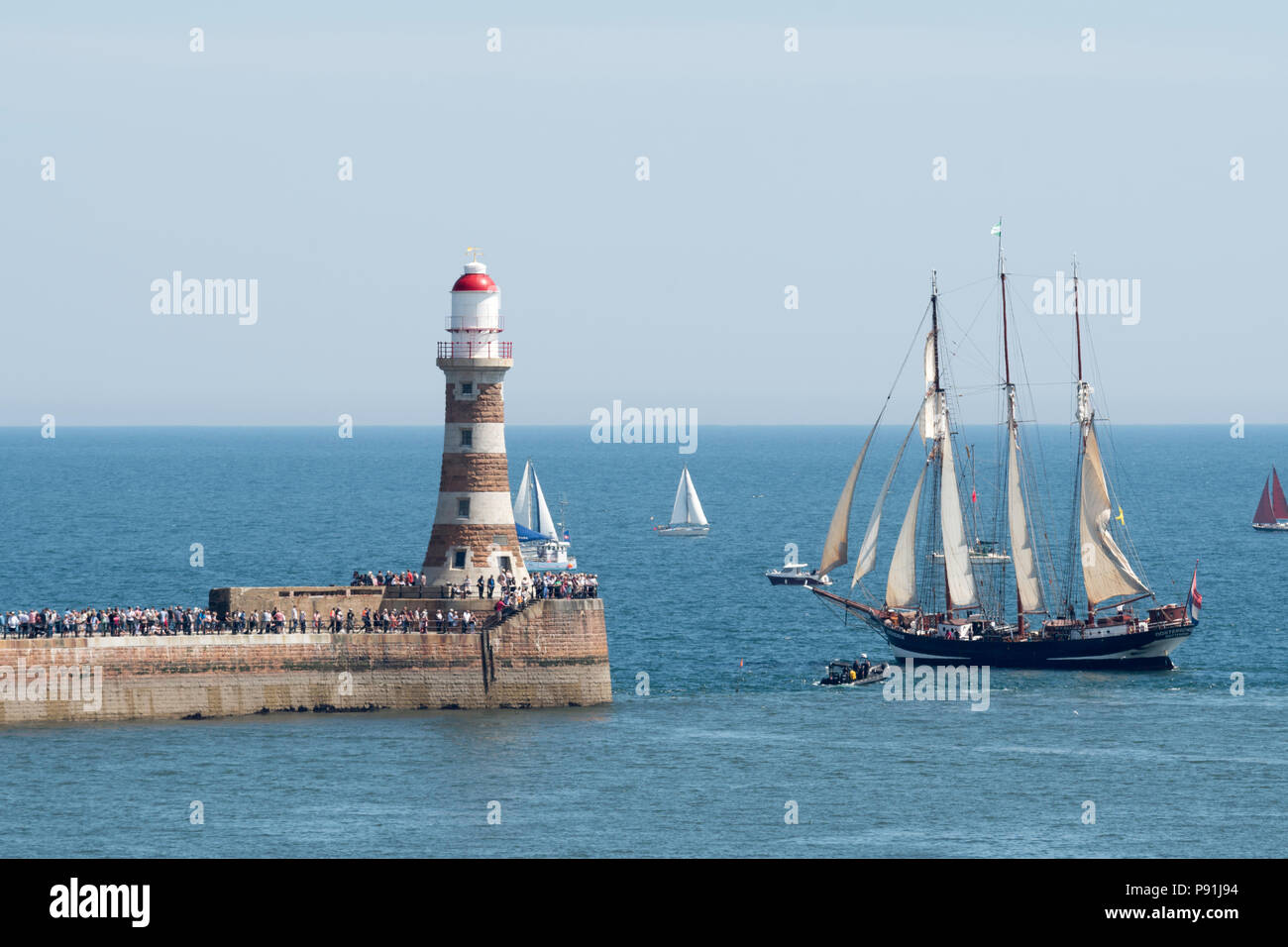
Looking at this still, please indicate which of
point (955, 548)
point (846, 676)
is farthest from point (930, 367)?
point (846, 676)

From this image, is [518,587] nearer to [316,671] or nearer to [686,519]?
[316,671]

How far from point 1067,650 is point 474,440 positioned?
3410 cm

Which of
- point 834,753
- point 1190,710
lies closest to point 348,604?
point 834,753

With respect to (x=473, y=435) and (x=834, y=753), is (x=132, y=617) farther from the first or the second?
(x=834, y=753)

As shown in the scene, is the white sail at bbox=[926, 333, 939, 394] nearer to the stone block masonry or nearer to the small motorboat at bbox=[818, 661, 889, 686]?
the small motorboat at bbox=[818, 661, 889, 686]

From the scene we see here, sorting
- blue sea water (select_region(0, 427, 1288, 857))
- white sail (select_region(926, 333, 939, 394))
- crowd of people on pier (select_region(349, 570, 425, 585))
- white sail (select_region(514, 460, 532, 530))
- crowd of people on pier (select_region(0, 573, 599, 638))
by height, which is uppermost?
white sail (select_region(926, 333, 939, 394))

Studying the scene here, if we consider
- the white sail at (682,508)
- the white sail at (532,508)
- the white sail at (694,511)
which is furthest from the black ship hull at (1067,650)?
the white sail at (682,508)

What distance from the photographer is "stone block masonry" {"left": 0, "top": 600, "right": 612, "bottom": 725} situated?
64.3 meters

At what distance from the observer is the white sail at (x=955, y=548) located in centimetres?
9688

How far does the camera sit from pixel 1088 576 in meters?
97.2

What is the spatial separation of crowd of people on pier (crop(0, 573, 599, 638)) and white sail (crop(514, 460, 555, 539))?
3000 inches

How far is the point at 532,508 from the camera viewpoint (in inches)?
6029

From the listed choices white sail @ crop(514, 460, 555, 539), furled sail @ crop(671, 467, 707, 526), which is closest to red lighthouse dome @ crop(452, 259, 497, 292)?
white sail @ crop(514, 460, 555, 539)
